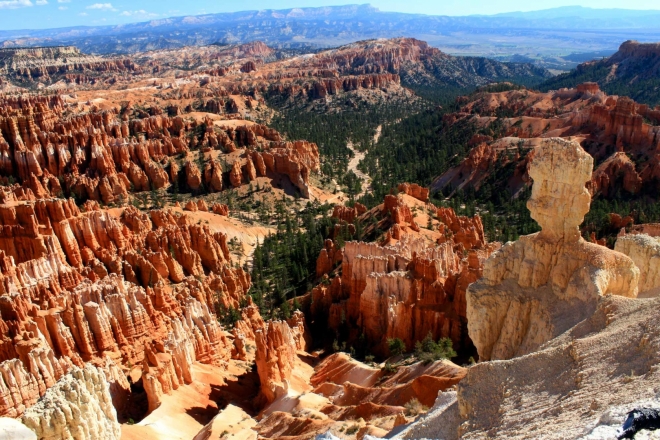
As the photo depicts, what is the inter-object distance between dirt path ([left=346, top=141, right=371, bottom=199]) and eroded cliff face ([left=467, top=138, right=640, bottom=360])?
171ft

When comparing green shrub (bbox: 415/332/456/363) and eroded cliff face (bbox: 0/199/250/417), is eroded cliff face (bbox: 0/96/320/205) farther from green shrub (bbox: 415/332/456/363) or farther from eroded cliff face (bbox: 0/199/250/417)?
green shrub (bbox: 415/332/456/363)

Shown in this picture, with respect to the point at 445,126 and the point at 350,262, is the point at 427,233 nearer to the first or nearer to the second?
the point at 350,262

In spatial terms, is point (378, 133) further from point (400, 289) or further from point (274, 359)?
point (274, 359)

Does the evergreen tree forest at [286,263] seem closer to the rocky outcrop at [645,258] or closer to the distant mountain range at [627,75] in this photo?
the rocky outcrop at [645,258]

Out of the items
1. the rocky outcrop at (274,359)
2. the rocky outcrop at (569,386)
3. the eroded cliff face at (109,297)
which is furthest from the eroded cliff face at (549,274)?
the eroded cliff face at (109,297)

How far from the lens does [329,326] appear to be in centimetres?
3198

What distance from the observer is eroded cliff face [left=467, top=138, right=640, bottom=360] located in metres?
14.1

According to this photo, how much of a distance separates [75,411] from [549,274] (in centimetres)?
1292

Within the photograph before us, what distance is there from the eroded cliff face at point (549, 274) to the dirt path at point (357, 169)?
2046 inches

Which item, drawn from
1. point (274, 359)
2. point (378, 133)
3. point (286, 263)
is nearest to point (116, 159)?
point (286, 263)

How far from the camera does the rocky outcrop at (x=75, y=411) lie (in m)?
11.2

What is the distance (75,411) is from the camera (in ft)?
38.3

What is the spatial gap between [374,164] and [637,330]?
74.4 meters

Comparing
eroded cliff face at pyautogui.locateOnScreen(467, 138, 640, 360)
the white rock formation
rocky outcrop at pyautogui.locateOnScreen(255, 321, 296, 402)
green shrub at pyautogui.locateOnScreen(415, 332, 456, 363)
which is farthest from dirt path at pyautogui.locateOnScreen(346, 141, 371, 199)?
the white rock formation
